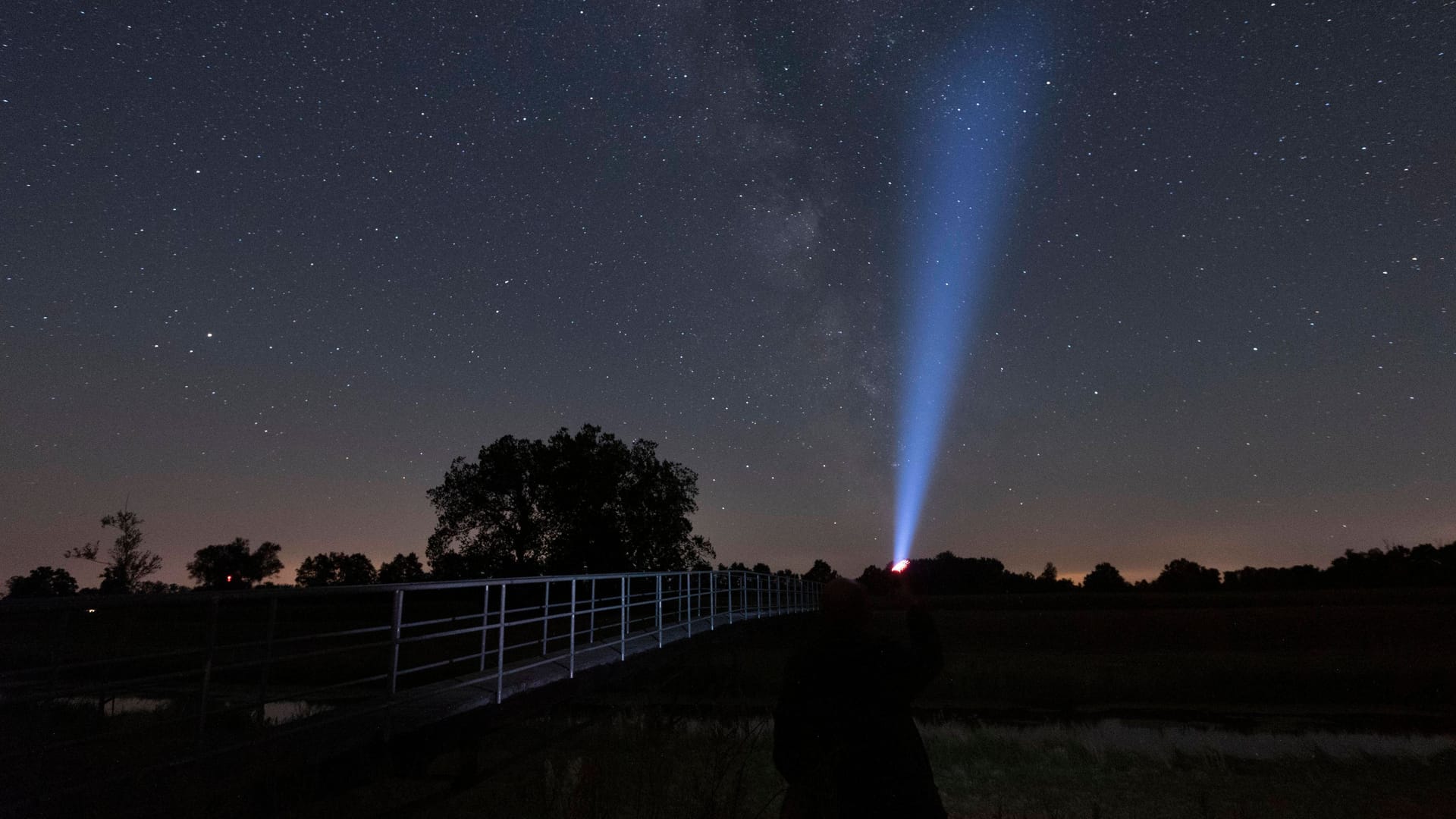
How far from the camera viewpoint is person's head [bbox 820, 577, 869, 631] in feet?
11.2

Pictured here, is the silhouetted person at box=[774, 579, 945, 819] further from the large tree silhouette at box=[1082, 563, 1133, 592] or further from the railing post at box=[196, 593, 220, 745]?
the large tree silhouette at box=[1082, 563, 1133, 592]

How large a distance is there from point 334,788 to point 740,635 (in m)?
14.1

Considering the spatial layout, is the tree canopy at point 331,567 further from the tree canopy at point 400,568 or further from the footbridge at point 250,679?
the footbridge at point 250,679

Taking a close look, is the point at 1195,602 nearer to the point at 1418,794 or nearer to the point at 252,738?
the point at 1418,794

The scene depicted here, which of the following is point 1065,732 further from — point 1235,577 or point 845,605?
point 1235,577

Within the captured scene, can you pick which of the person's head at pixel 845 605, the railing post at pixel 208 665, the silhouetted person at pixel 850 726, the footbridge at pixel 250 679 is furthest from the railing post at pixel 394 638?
the person's head at pixel 845 605

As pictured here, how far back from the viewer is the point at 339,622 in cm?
4278

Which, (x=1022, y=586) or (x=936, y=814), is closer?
(x=936, y=814)

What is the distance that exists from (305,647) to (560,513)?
12746 mm

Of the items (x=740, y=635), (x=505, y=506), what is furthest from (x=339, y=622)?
(x=740, y=635)

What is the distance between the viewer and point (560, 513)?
3938cm

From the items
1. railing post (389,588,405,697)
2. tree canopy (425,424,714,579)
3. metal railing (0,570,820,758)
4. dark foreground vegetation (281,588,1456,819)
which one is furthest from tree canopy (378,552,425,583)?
railing post (389,588,405,697)

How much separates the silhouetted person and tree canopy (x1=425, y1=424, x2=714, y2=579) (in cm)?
3560

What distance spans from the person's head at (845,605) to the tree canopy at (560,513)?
117 feet
